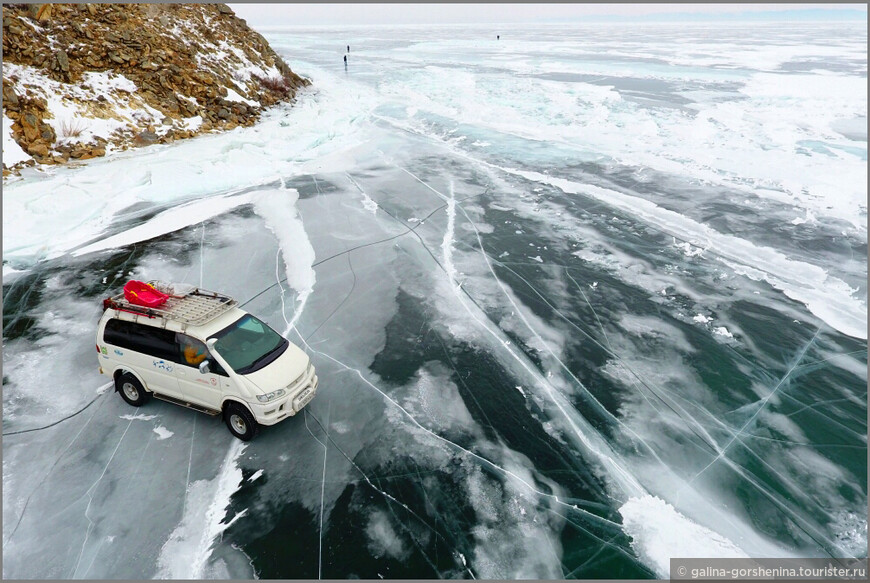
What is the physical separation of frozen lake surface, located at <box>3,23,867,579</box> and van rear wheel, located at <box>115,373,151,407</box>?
222mm

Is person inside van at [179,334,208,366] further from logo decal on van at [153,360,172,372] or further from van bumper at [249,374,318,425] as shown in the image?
van bumper at [249,374,318,425]

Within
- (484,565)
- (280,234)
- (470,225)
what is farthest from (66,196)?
(484,565)

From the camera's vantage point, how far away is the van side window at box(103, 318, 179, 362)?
7.77 m

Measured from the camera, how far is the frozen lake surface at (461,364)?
6.61m

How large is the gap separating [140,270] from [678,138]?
81.5ft

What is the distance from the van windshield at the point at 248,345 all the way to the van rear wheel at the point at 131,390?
73.9 inches

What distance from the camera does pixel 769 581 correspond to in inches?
241

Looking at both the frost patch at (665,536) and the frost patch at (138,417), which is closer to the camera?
the frost patch at (665,536)

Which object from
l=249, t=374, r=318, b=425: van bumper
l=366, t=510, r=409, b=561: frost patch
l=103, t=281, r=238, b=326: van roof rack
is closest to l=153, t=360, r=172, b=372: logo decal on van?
l=103, t=281, r=238, b=326: van roof rack

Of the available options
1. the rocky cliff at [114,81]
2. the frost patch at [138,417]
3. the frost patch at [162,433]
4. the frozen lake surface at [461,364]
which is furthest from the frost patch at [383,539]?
the rocky cliff at [114,81]

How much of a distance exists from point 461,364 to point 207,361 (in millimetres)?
4693

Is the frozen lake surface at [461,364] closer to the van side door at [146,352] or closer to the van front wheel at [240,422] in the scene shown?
the van front wheel at [240,422]

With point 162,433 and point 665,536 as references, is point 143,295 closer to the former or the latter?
point 162,433

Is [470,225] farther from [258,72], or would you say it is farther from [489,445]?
[258,72]
